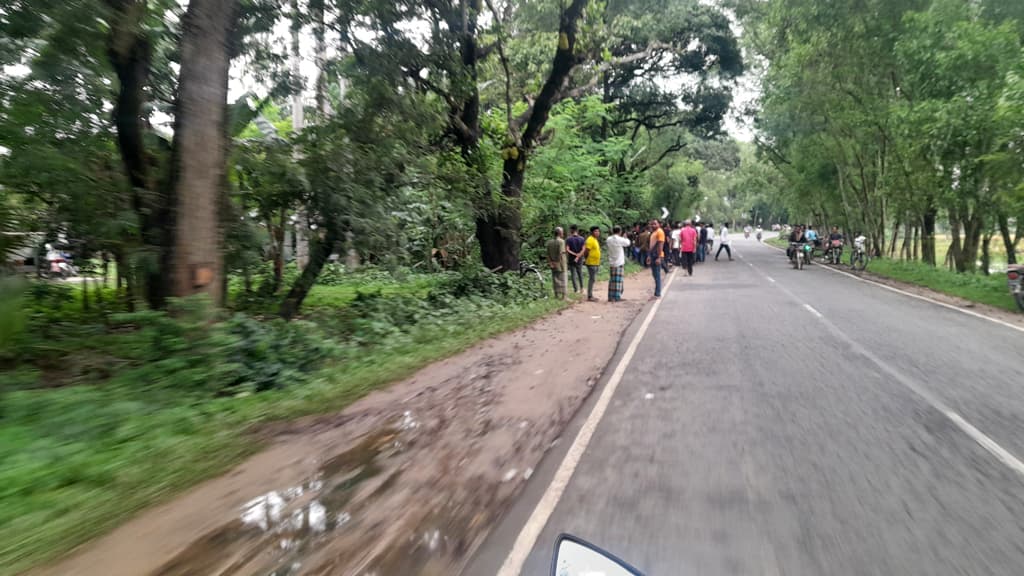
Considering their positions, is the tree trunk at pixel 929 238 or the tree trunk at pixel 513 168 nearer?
the tree trunk at pixel 513 168

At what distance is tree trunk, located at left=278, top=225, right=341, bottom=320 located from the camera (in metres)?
11.1

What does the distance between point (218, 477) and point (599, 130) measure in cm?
2721

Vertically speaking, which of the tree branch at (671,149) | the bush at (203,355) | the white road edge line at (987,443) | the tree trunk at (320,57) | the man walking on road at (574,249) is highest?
the tree branch at (671,149)

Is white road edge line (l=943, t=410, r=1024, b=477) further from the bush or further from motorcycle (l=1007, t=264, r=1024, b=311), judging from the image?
motorcycle (l=1007, t=264, r=1024, b=311)

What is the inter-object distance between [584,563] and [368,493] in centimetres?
248

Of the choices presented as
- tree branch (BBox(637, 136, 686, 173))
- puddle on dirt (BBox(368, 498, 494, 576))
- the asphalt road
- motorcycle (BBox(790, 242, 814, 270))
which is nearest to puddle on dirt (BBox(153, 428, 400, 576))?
puddle on dirt (BBox(368, 498, 494, 576))

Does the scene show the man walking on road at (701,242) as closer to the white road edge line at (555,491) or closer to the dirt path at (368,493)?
the white road edge line at (555,491)

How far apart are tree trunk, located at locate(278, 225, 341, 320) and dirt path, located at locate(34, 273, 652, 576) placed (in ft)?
14.4

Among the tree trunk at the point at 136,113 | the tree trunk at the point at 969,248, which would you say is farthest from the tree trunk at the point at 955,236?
the tree trunk at the point at 136,113

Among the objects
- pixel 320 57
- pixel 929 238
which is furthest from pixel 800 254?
pixel 320 57

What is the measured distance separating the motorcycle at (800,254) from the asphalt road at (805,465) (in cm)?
1794

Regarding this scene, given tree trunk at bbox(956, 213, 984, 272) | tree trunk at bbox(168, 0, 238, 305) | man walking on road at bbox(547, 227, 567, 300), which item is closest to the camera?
tree trunk at bbox(168, 0, 238, 305)

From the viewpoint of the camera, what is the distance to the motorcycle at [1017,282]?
1314 cm

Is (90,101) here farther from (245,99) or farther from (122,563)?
(122,563)
